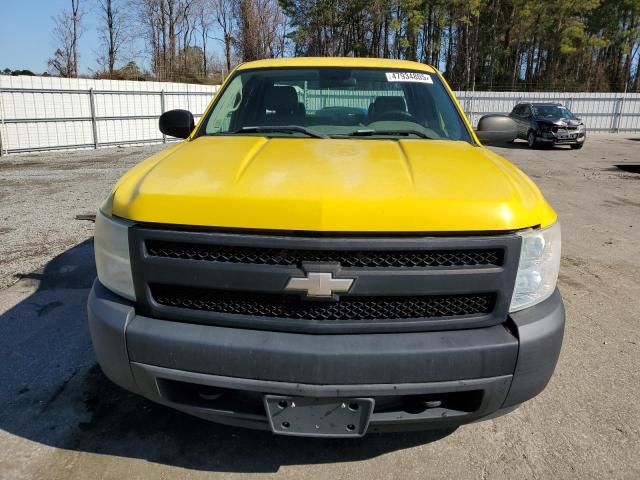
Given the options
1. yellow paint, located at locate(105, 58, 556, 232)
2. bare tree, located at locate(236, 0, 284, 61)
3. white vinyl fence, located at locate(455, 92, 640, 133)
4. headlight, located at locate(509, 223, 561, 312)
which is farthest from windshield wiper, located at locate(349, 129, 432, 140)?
bare tree, located at locate(236, 0, 284, 61)

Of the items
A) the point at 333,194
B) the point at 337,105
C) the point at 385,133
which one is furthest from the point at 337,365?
the point at 337,105

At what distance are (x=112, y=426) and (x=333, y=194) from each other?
174 centimetres

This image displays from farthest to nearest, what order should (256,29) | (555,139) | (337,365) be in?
1. (256,29)
2. (555,139)
3. (337,365)

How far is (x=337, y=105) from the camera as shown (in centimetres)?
341

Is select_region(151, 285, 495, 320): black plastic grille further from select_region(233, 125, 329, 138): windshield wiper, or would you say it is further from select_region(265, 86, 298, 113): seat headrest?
select_region(265, 86, 298, 113): seat headrest

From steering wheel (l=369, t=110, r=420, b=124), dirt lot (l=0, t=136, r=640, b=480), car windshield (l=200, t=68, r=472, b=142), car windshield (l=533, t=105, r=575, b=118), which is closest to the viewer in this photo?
dirt lot (l=0, t=136, r=640, b=480)

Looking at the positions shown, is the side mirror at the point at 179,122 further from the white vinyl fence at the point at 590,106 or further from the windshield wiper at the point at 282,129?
the white vinyl fence at the point at 590,106

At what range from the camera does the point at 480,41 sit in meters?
47.6

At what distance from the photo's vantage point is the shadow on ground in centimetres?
233

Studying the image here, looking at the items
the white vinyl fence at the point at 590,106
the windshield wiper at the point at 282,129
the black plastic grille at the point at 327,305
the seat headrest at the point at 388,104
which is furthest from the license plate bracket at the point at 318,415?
the white vinyl fence at the point at 590,106

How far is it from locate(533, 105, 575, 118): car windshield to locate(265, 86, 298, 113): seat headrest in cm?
1824

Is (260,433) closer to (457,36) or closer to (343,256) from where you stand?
(343,256)

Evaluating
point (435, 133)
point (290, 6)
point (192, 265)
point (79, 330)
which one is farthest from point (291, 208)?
point (290, 6)

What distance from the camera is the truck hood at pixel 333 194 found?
72.5 inches
